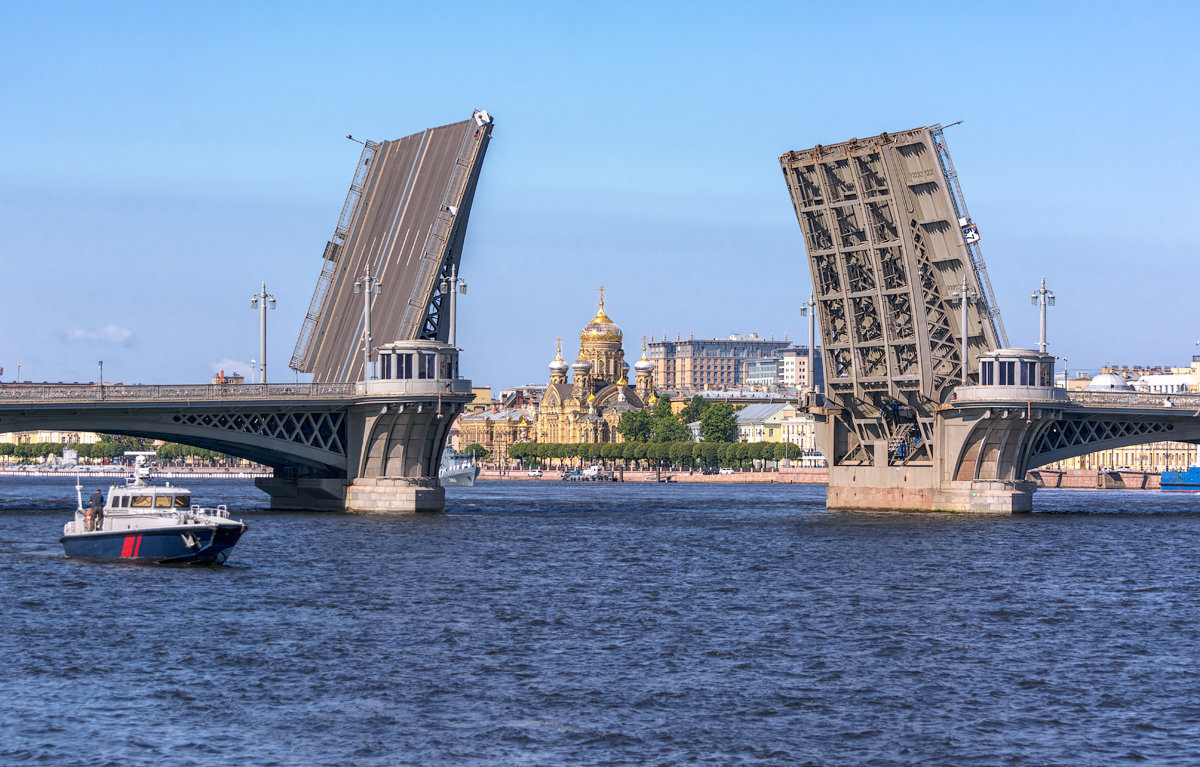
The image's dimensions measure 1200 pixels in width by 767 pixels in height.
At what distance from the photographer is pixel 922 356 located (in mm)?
59062

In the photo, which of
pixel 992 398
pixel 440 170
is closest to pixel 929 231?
pixel 992 398

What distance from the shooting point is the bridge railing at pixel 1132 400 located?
2517 inches

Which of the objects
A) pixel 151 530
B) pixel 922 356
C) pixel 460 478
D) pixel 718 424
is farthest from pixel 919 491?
pixel 718 424

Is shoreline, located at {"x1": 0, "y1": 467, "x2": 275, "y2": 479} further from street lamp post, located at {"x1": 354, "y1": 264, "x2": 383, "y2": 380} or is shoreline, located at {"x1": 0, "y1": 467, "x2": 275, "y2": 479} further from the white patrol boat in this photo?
the white patrol boat

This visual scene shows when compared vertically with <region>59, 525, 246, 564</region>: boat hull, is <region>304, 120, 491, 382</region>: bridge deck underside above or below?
above

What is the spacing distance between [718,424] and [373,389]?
11541cm

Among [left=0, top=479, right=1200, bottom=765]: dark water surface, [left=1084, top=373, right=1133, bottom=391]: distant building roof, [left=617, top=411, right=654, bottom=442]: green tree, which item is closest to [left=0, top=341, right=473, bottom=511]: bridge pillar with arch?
[left=0, top=479, right=1200, bottom=765]: dark water surface

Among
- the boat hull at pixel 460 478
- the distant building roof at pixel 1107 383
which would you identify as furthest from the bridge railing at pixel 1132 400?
the boat hull at pixel 460 478

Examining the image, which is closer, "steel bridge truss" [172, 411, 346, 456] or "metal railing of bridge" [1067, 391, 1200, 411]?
"steel bridge truss" [172, 411, 346, 456]

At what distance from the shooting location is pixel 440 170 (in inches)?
2247

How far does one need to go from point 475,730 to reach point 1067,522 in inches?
1756

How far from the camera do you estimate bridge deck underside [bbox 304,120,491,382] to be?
188 feet

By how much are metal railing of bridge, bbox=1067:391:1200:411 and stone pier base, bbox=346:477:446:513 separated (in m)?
23.5

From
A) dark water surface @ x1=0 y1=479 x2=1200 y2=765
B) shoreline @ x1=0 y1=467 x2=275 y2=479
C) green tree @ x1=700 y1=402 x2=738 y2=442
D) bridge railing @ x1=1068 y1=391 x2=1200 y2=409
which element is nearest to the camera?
dark water surface @ x1=0 y1=479 x2=1200 y2=765
